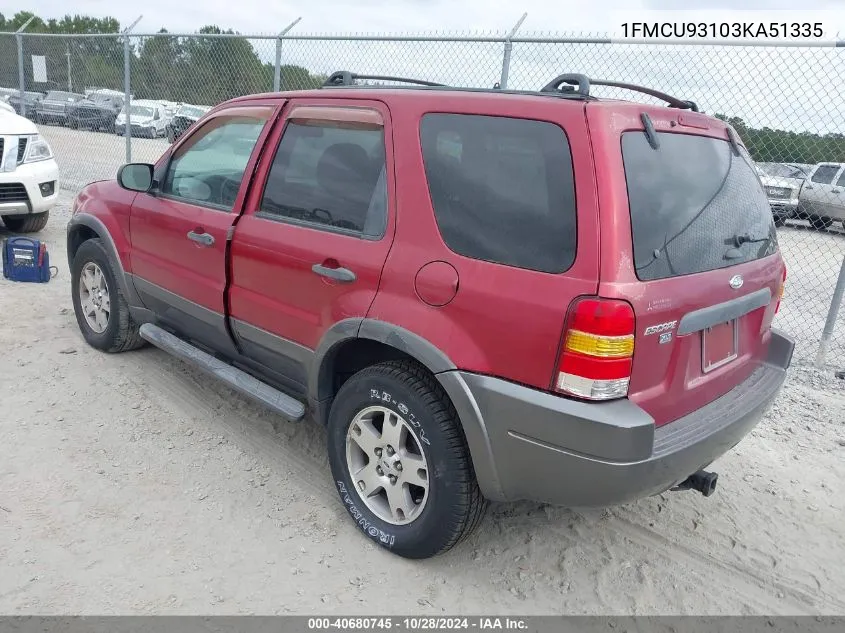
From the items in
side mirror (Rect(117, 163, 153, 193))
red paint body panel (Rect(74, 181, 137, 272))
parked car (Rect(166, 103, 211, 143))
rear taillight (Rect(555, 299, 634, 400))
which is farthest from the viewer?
parked car (Rect(166, 103, 211, 143))

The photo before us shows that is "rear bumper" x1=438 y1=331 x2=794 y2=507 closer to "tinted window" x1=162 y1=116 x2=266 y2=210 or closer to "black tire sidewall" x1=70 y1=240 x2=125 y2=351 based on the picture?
"tinted window" x1=162 y1=116 x2=266 y2=210

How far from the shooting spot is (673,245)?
2.31 m

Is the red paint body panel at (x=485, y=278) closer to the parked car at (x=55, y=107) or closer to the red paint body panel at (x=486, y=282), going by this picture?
the red paint body panel at (x=486, y=282)

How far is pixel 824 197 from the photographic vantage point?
1276 cm

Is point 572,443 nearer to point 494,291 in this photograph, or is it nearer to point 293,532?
point 494,291

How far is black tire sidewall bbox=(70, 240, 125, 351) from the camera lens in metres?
4.41

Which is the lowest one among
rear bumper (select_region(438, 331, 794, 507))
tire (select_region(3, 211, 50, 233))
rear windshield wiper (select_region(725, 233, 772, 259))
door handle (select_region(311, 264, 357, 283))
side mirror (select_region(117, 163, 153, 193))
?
tire (select_region(3, 211, 50, 233))

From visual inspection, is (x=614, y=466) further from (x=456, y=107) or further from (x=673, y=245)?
(x=456, y=107)

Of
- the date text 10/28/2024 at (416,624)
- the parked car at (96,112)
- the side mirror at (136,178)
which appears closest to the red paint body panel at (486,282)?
the date text 10/28/2024 at (416,624)

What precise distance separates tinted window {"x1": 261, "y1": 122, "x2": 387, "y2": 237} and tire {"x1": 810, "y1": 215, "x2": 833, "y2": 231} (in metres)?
10.1

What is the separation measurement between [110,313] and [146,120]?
366 inches

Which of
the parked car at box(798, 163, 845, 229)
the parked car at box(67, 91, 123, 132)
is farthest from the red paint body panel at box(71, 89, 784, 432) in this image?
the parked car at box(67, 91, 123, 132)

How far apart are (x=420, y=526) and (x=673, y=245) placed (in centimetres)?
146

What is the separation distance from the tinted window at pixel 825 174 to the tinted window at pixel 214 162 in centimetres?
1332
